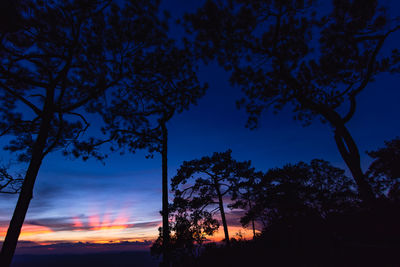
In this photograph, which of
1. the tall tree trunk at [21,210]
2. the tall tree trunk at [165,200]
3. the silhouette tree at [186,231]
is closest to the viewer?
the tall tree trunk at [21,210]

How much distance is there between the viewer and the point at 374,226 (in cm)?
761

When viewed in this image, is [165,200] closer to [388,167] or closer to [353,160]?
[353,160]

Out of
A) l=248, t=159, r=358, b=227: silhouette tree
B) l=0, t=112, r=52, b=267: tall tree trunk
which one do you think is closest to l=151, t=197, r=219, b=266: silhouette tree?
l=248, t=159, r=358, b=227: silhouette tree

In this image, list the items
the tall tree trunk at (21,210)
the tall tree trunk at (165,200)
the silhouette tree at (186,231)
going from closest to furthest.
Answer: the tall tree trunk at (21,210) → the tall tree trunk at (165,200) → the silhouette tree at (186,231)

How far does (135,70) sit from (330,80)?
1174 centimetres

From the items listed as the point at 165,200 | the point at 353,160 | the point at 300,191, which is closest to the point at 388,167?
the point at 300,191

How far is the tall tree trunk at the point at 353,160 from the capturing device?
8.10 m

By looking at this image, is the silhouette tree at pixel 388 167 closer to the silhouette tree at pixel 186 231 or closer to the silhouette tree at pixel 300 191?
the silhouette tree at pixel 300 191

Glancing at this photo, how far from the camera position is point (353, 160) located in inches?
350

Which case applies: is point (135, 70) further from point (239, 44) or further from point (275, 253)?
point (275, 253)

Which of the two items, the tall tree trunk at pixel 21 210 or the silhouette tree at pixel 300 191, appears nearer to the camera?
the tall tree trunk at pixel 21 210

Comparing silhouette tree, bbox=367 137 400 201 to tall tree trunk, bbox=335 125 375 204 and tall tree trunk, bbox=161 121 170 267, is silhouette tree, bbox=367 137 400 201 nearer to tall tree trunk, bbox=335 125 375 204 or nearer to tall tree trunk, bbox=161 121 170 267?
tall tree trunk, bbox=335 125 375 204

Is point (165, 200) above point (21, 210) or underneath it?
above

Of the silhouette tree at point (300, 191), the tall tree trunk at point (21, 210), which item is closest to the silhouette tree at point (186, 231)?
the silhouette tree at point (300, 191)
